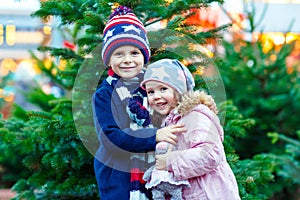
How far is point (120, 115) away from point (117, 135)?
16 cm

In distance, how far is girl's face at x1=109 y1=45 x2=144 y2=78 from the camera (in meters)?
3.04

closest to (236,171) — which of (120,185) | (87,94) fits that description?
(87,94)

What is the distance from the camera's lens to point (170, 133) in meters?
2.81

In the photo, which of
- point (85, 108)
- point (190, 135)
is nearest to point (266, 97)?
point (85, 108)

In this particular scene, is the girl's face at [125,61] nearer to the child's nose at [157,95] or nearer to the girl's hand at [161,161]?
the child's nose at [157,95]

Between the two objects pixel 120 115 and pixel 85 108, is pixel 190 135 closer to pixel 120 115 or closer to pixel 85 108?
pixel 120 115

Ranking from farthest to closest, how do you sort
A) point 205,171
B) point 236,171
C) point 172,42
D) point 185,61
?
1. point 236,171
2. point 185,61
3. point 172,42
4. point 205,171

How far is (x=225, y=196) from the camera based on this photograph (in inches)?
111

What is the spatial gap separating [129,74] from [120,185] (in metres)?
0.62

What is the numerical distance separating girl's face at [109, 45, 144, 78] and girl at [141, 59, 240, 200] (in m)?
0.13

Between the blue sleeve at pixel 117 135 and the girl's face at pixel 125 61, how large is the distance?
0.20 metres

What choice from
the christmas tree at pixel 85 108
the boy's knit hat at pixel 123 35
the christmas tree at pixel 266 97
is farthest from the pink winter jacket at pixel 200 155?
the christmas tree at pixel 266 97

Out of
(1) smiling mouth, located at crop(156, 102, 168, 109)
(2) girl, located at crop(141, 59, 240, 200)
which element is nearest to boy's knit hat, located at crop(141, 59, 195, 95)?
(2) girl, located at crop(141, 59, 240, 200)

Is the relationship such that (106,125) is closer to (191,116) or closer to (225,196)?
(191,116)
